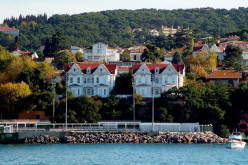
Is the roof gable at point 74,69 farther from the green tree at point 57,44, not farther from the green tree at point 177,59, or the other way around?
the green tree at point 57,44

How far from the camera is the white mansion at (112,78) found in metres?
92.1

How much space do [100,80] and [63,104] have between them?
10.3 metres

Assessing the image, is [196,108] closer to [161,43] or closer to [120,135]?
[120,135]

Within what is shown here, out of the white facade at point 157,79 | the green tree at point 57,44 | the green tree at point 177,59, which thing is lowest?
the white facade at point 157,79

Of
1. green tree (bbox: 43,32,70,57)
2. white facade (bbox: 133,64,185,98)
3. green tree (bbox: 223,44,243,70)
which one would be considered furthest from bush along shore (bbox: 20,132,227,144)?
green tree (bbox: 43,32,70,57)

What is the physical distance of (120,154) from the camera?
64.8m

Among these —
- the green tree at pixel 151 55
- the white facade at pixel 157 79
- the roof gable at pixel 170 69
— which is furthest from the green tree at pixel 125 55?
the roof gable at pixel 170 69

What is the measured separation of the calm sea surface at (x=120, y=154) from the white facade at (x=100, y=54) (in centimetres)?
5232

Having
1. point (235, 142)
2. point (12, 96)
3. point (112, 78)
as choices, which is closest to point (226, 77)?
point (112, 78)

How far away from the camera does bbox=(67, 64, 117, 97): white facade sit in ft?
306

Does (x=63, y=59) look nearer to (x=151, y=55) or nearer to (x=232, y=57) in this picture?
(x=151, y=55)

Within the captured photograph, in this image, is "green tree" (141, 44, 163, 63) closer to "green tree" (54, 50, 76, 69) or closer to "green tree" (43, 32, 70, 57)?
"green tree" (54, 50, 76, 69)

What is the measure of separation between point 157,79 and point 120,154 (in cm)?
2886

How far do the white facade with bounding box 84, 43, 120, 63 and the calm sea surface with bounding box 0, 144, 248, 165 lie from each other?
5232 centimetres
